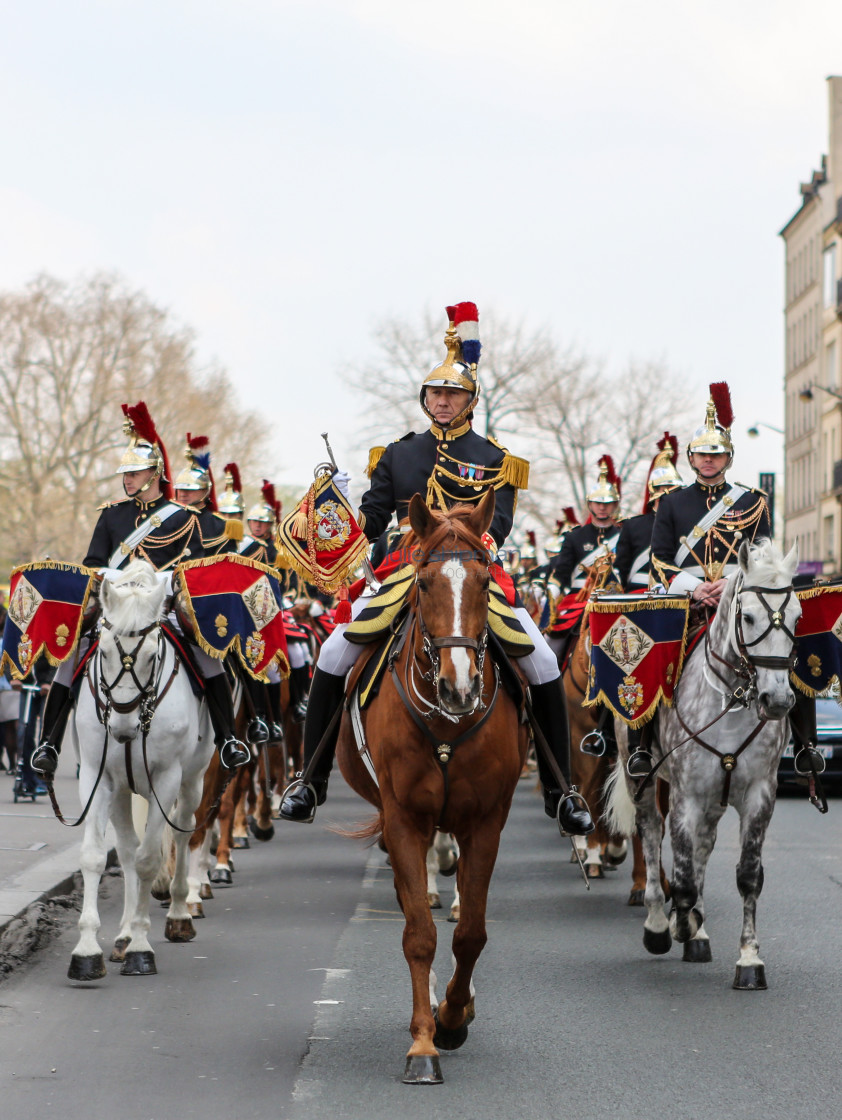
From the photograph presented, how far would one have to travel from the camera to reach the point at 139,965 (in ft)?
28.8

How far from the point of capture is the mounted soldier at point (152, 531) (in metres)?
10.1

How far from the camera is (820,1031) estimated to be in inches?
290

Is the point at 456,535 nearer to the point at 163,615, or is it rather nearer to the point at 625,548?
the point at 163,615

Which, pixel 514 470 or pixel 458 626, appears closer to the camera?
pixel 458 626

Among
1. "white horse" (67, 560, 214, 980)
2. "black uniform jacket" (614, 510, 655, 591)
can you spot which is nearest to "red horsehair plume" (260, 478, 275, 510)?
"black uniform jacket" (614, 510, 655, 591)

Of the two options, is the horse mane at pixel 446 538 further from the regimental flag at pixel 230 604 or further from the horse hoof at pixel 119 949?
the horse hoof at pixel 119 949

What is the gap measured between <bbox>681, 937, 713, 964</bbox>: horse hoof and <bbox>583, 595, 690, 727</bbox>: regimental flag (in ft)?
4.04

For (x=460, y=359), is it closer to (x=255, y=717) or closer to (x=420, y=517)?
(x=420, y=517)

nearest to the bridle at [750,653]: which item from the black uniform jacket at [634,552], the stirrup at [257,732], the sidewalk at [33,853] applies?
the stirrup at [257,732]

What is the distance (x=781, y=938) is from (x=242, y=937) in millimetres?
3175

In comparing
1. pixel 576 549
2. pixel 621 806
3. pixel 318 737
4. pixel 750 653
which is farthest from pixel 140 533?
pixel 576 549

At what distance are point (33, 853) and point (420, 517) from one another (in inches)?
280

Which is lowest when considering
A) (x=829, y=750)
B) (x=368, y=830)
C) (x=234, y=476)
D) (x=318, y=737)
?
(x=829, y=750)

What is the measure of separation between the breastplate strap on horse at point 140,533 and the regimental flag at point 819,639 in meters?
3.92
